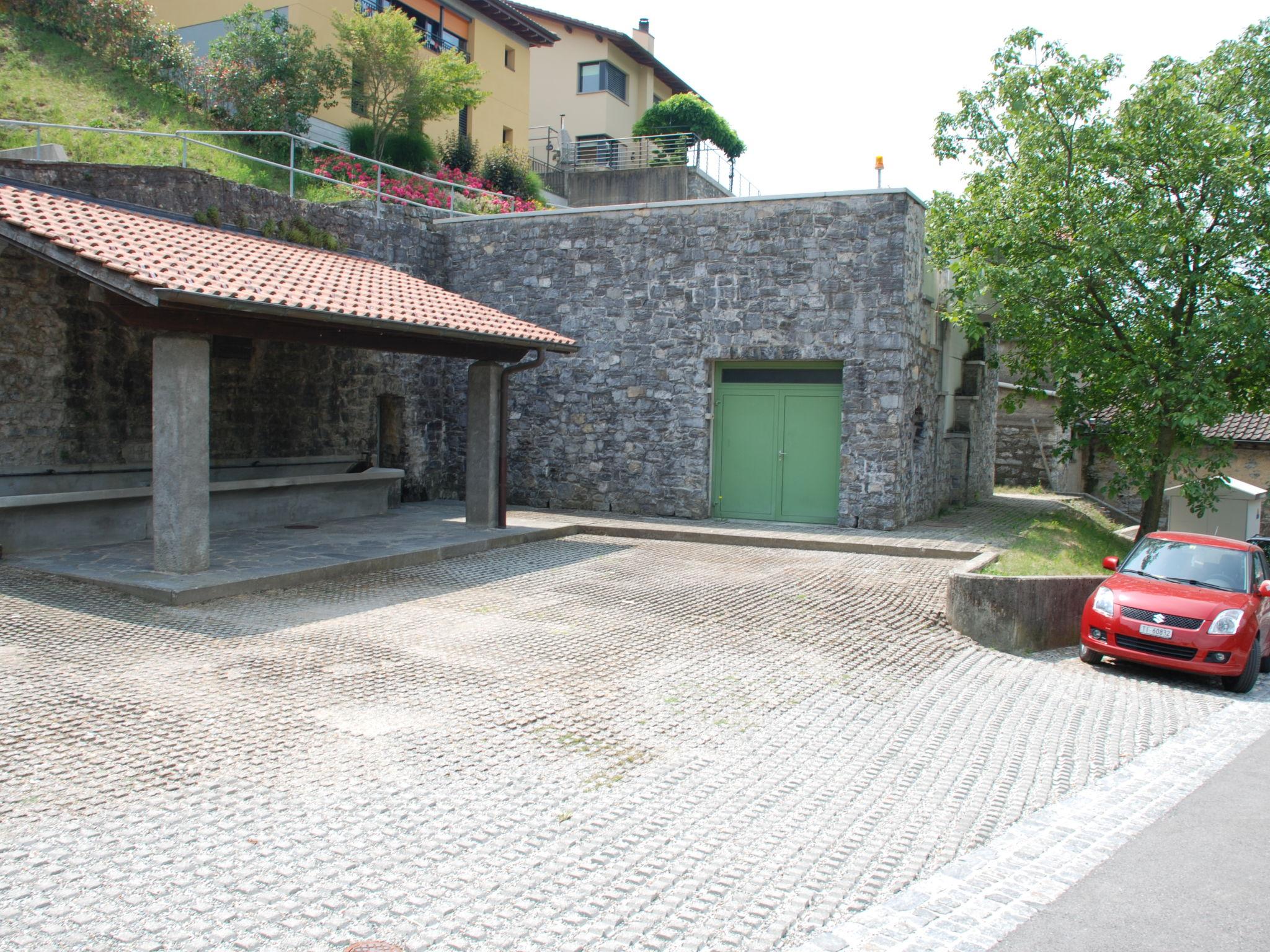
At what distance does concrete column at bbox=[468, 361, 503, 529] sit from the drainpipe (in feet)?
0.13

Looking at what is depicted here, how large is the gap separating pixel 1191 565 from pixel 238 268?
34.2 feet

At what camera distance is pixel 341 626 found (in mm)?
8156

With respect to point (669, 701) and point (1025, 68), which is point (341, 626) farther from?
point (1025, 68)

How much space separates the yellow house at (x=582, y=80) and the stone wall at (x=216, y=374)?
21.1m

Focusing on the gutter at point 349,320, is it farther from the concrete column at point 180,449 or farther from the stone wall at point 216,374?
the stone wall at point 216,374

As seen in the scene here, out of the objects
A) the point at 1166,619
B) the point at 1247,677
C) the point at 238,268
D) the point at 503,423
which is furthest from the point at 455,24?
the point at 1247,677

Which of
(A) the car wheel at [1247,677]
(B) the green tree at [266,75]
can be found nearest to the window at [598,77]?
(B) the green tree at [266,75]

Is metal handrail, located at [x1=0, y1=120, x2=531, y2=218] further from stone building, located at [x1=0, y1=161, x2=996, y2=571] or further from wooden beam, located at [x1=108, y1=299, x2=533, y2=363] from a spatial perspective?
wooden beam, located at [x1=108, y1=299, x2=533, y2=363]

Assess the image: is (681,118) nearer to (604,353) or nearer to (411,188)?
(411,188)

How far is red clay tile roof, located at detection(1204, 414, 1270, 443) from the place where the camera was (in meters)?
26.1

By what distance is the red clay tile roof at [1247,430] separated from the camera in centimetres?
2614

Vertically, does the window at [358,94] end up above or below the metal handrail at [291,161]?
above

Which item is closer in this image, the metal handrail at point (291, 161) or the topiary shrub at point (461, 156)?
the metal handrail at point (291, 161)

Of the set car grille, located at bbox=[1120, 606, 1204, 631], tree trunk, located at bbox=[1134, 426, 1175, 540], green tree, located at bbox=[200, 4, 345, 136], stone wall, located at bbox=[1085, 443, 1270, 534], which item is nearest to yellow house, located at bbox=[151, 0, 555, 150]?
green tree, located at bbox=[200, 4, 345, 136]
